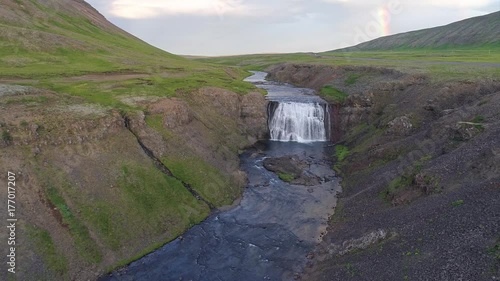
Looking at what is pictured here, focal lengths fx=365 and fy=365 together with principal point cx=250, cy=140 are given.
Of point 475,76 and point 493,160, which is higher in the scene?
point 475,76

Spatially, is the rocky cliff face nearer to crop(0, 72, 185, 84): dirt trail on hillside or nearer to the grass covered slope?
the grass covered slope

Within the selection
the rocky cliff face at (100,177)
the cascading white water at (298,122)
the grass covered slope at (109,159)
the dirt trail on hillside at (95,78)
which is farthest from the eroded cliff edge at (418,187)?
the dirt trail on hillside at (95,78)

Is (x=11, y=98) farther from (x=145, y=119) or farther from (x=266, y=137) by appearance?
(x=266, y=137)

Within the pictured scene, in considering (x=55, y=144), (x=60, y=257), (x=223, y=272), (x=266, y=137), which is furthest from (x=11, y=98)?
(x=266, y=137)

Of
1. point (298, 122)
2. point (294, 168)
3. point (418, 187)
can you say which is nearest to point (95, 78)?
point (298, 122)

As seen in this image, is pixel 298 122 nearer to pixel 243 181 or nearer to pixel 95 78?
pixel 243 181

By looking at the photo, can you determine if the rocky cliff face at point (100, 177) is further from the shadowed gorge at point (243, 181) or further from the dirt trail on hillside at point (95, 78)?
the dirt trail on hillside at point (95, 78)

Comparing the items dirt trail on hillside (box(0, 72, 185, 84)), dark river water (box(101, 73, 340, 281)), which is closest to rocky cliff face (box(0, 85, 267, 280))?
dark river water (box(101, 73, 340, 281))
